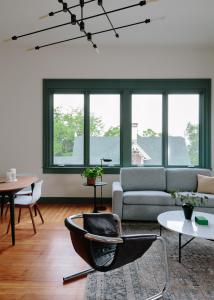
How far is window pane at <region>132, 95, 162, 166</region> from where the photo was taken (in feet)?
17.4

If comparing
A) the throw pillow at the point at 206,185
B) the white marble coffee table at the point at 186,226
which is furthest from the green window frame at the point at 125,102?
the white marble coffee table at the point at 186,226

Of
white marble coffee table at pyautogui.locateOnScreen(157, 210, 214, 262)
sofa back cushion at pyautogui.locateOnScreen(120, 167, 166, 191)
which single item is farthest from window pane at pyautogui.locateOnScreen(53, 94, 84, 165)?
white marble coffee table at pyautogui.locateOnScreen(157, 210, 214, 262)

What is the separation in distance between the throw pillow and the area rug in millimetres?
1366

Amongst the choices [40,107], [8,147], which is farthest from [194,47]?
[8,147]

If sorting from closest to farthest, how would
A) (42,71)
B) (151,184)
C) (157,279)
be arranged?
1. (157,279)
2. (151,184)
3. (42,71)

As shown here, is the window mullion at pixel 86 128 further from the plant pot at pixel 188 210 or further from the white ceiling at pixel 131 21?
the plant pot at pixel 188 210

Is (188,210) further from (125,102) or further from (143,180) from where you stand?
(125,102)

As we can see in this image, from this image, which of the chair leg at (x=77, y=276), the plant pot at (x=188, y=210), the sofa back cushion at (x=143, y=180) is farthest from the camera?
the sofa back cushion at (x=143, y=180)

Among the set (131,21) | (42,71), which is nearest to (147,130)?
(131,21)

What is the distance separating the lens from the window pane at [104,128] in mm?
5316

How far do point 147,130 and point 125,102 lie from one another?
2.55ft

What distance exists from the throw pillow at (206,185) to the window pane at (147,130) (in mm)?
1188

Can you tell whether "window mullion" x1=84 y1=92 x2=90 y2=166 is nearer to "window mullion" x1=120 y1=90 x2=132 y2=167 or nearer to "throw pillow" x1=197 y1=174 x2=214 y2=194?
"window mullion" x1=120 y1=90 x2=132 y2=167

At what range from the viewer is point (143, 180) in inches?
174
